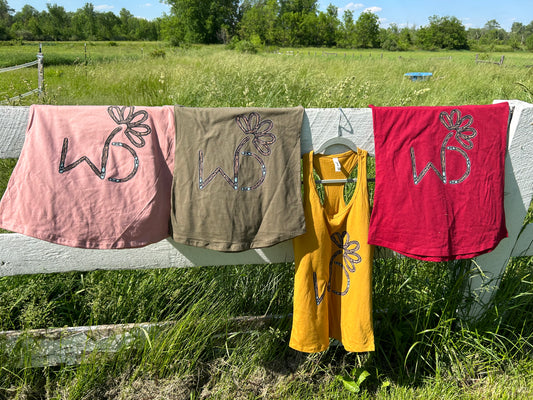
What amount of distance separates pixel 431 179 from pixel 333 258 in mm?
525

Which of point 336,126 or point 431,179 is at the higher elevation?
point 336,126

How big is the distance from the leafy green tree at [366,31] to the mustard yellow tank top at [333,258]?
98188 millimetres

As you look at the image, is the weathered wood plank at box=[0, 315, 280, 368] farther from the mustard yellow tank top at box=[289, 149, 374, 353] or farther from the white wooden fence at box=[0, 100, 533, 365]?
the mustard yellow tank top at box=[289, 149, 374, 353]

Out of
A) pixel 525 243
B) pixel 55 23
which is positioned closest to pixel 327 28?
pixel 55 23

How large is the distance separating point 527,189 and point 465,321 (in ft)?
2.35

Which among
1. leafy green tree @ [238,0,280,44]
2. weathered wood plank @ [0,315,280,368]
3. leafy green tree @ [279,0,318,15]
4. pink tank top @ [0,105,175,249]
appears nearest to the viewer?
pink tank top @ [0,105,175,249]

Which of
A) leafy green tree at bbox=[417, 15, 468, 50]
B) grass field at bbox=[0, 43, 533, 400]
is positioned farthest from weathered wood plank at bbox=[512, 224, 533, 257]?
leafy green tree at bbox=[417, 15, 468, 50]

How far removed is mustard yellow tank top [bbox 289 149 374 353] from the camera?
1.64 metres

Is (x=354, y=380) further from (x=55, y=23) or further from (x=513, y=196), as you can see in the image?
(x=55, y=23)

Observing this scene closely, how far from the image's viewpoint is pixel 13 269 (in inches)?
67.0

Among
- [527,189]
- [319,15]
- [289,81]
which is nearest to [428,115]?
[527,189]

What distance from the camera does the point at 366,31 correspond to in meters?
92.0

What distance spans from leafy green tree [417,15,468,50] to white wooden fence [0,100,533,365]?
93368 mm

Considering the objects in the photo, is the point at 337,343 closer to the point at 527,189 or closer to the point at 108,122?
the point at 527,189
